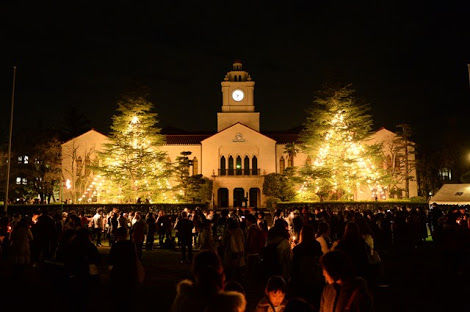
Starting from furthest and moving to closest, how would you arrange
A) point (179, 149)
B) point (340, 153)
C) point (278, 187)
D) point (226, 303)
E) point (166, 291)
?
point (179, 149) → point (278, 187) → point (340, 153) → point (166, 291) → point (226, 303)

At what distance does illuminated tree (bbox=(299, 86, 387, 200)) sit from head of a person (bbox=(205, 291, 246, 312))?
33783 mm

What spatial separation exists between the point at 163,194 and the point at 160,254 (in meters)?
21.1

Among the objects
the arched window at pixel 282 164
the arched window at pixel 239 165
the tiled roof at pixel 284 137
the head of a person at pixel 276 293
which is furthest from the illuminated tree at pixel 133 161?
the head of a person at pixel 276 293

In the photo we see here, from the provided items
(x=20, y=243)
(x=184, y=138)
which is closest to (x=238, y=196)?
(x=184, y=138)

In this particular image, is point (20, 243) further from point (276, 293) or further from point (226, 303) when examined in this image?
point (226, 303)

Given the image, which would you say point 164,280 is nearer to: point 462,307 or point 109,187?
point 462,307

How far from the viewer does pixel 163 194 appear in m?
37.9

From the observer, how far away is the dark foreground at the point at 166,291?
26.1 feet

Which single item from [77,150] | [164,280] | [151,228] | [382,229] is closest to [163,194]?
[77,150]

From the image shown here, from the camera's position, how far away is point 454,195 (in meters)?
28.4

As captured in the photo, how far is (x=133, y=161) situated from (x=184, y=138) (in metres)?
17.3

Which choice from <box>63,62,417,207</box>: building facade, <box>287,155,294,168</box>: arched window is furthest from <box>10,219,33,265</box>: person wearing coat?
<box>287,155,294,168</box>: arched window

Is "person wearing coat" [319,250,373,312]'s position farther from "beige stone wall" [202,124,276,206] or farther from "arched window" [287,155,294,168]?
"arched window" [287,155,294,168]

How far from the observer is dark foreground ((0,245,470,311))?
797 centimetres
